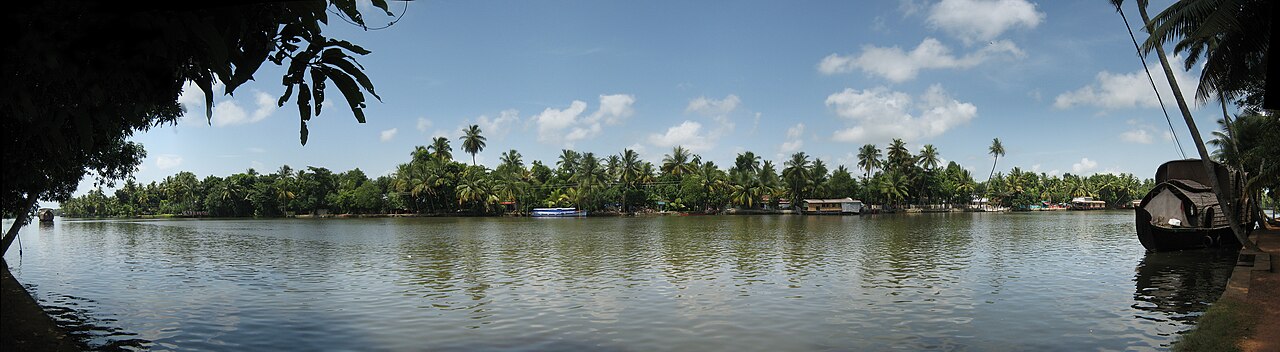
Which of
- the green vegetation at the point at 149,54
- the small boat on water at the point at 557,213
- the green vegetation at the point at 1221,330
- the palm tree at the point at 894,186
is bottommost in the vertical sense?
the green vegetation at the point at 1221,330

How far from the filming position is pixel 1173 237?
24875 mm

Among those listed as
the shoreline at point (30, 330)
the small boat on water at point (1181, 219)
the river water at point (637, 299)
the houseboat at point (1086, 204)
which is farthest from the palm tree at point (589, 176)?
the shoreline at point (30, 330)

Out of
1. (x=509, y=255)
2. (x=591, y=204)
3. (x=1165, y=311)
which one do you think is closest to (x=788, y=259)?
(x=509, y=255)

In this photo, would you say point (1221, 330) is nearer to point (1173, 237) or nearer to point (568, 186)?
point (1173, 237)

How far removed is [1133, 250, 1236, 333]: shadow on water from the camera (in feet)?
45.1

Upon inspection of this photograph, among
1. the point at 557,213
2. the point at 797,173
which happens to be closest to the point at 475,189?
the point at 557,213

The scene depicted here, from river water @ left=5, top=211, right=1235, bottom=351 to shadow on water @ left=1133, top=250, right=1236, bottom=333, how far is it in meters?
0.06

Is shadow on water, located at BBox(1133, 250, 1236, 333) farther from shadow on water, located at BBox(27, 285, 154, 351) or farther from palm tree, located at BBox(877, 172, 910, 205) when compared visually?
palm tree, located at BBox(877, 172, 910, 205)

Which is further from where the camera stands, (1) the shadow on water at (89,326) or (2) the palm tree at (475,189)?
(2) the palm tree at (475,189)

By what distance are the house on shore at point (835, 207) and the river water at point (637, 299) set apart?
65411 millimetres

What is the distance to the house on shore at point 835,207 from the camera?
93.5 m

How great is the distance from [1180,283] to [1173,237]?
8.76m

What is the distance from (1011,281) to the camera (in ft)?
61.2

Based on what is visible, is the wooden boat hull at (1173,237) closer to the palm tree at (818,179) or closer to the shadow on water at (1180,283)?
the shadow on water at (1180,283)
